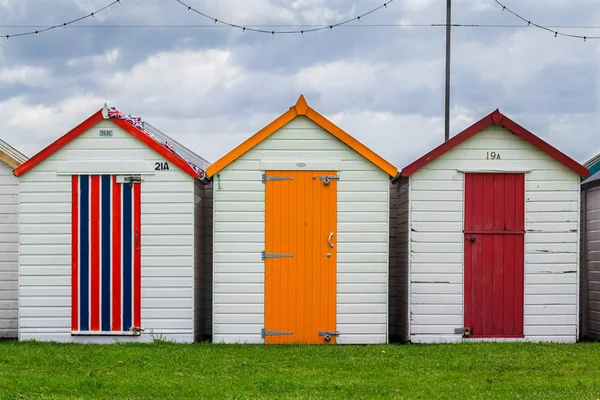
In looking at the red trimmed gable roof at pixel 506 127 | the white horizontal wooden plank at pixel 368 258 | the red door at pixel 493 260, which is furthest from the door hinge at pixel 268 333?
the red trimmed gable roof at pixel 506 127

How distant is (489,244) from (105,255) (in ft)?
16.6

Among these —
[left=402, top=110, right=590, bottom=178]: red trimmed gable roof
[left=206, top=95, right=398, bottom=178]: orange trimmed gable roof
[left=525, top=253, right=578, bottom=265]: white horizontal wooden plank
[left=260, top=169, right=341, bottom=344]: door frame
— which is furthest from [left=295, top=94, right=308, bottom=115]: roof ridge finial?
[left=525, top=253, right=578, bottom=265]: white horizontal wooden plank

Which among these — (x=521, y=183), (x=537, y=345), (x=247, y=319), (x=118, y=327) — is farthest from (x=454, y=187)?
(x=118, y=327)

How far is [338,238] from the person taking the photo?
11195mm

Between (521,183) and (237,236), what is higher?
(521,183)

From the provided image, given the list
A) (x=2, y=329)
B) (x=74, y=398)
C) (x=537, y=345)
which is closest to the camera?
(x=74, y=398)

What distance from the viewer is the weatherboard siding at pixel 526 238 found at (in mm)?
11297

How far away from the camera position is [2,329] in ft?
39.5

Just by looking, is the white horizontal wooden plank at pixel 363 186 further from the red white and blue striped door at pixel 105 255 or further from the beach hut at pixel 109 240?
the red white and blue striped door at pixel 105 255

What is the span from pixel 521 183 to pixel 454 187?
35.6 inches

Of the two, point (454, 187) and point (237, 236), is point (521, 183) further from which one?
point (237, 236)

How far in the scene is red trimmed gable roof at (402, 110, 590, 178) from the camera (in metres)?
11.2

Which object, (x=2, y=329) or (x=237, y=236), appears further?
(x=2, y=329)

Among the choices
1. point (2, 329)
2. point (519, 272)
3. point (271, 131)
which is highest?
point (271, 131)
